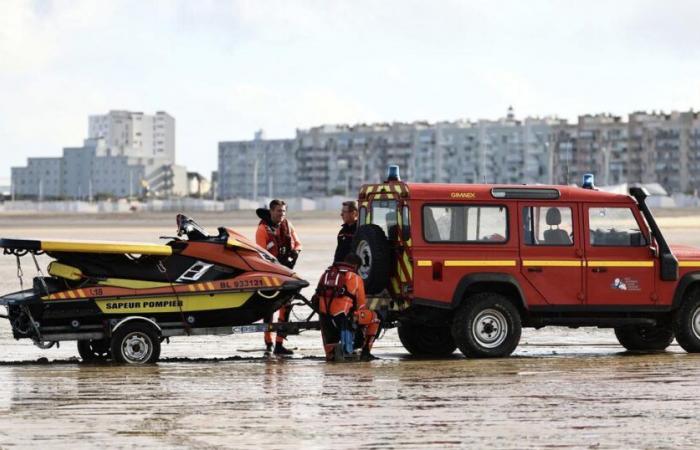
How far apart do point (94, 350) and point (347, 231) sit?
2.94 m

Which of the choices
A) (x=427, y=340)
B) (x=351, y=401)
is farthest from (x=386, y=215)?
(x=351, y=401)

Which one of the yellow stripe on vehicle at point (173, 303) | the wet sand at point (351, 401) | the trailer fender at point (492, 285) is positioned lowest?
the wet sand at point (351, 401)

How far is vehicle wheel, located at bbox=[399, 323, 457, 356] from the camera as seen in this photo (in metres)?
16.8

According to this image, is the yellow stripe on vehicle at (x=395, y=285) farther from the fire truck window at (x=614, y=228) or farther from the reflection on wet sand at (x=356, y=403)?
the fire truck window at (x=614, y=228)

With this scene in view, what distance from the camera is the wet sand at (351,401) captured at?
10570mm

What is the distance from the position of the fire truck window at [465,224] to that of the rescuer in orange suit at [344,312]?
808 millimetres

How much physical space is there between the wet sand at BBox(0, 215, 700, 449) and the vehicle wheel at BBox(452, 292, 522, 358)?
0.60 feet

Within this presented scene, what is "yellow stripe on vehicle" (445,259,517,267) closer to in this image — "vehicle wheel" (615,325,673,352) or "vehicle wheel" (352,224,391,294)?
"vehicle wheel" (352,224,391,294)

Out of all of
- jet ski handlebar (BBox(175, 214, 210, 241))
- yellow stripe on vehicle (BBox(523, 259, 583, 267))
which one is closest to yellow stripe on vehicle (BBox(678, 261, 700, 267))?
yellow stripe on vehicle (BBox(523, 259, 583, 267))

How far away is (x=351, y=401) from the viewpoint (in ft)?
40.5

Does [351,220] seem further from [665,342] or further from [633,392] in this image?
[633,392]

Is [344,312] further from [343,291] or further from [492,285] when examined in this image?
[492,285]

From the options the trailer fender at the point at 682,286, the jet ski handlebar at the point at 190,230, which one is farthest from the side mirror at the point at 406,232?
the trailer fender at the point at 682,286

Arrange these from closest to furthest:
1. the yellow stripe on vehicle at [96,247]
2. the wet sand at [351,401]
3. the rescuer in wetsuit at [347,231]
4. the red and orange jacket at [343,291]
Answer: the wet sand at [351,401]
the yellow stripe on vehicle at [96,247]
the red and orange jacket at [343,291]
the rescuer in wetsuit at [347,231]
